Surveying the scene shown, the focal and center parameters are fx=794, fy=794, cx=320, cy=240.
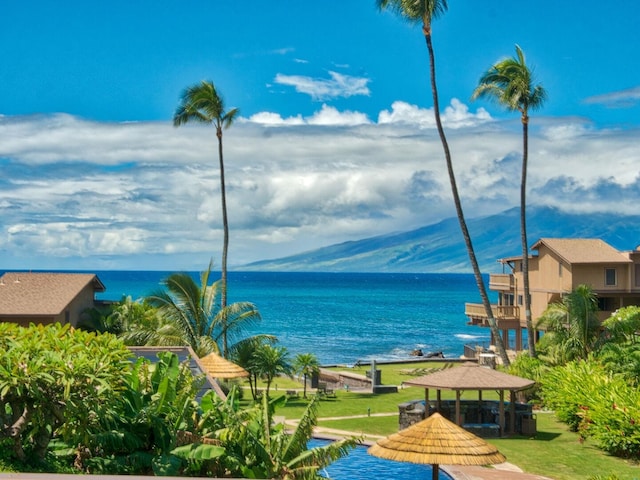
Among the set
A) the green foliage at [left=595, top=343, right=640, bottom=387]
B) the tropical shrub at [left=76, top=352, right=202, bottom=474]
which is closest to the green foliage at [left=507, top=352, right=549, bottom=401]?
the green foliage at [left=595, top=343, right=640, bottom=387]

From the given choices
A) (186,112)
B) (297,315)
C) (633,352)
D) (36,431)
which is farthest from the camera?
(297,315)

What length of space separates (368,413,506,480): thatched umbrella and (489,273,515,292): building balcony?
128ft

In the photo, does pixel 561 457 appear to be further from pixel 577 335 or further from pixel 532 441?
pixel 577 335

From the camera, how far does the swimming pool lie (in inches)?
824

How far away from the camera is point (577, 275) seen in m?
47.0

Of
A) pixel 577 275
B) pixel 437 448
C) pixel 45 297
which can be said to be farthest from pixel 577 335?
pixel 45 297

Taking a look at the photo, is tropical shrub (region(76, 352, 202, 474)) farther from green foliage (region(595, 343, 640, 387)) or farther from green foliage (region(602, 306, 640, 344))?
green foliage (region(602, 306, 640, 344))

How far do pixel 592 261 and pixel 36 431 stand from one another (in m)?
40.5

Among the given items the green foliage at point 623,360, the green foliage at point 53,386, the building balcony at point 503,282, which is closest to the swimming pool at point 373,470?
the green foliage at point 53,386

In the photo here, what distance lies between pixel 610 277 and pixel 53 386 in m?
41.6

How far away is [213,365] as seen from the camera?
28.7m

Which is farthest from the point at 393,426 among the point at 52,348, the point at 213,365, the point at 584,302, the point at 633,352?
the point at 52,348

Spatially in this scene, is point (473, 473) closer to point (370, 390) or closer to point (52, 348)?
point (52, 348)

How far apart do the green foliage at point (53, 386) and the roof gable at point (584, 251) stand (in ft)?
128
